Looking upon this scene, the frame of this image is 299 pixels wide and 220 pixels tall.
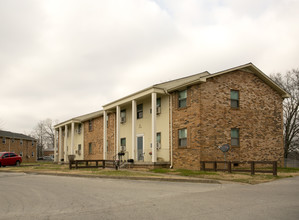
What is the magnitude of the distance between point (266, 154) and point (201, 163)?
6.31 meters

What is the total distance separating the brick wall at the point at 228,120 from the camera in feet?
70.1

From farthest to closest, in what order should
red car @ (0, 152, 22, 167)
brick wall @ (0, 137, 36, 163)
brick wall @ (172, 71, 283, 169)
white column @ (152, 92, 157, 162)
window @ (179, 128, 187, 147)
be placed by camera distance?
brick wall @ (0, 137, 36, 163)
red car @ (0, 152, 22, 167)
white column @ (152, 92, 157, 162)
window @ (179, 128, 187, 147)
brick wall @ (172, 71, 283, 169)

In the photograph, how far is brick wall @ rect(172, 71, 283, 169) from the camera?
70.1 feet

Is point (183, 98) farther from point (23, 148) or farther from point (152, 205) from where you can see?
point (23, 148)

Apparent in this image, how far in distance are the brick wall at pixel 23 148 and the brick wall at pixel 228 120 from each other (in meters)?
46.2

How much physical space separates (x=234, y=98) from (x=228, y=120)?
1.78 m

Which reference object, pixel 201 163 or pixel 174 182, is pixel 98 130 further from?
pixel 174 182

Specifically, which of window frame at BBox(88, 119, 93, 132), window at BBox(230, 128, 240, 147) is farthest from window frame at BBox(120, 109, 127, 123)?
window at BBox(230, 128, 240, 147)

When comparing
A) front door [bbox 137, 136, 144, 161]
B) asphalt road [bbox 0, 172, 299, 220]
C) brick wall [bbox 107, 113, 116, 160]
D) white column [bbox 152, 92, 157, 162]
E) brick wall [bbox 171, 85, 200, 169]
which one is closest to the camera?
asphalt road [bbox 0, 172, 299, 220]

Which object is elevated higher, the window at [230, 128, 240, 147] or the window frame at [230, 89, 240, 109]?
the window frame at [230, 89, 240, 109]

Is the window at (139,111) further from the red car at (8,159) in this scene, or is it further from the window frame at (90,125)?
the red car at (8,159)

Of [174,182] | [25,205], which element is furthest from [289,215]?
[174,182]

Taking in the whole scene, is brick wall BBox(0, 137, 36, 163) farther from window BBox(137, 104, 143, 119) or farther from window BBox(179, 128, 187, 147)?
window BBox(179, 128, 187, 147)

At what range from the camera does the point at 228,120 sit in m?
22.4
